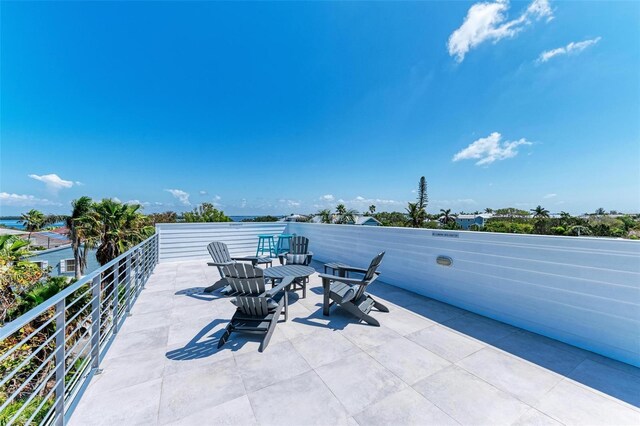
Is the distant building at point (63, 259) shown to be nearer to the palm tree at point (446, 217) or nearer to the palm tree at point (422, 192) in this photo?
the palm tree at point (422, 192)

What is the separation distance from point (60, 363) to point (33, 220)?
3548 cm

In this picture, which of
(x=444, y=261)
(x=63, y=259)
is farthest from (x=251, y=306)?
(x=63, y=259)

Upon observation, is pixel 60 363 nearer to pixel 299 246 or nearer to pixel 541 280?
pixel 299 246

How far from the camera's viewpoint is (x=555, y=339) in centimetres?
304

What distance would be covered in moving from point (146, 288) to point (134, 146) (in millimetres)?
19272

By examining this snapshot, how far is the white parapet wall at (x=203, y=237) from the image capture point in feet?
25.7

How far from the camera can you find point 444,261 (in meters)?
4.27

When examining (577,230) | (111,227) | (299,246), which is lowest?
(577,230)

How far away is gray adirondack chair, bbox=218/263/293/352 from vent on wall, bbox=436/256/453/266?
9.97 feet

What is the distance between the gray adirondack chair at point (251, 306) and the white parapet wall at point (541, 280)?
3.06 metres

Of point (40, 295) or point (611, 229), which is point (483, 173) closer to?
point (611, 229)

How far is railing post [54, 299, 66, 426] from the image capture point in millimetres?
1585

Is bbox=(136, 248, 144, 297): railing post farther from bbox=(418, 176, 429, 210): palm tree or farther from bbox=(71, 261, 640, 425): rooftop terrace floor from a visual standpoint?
bbox=(418, 176, 429, 210): palm tree

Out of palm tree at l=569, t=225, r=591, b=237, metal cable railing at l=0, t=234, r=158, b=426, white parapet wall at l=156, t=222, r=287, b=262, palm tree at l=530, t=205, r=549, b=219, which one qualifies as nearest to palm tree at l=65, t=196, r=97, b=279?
white parapet wall at l=156, t=222, r=287, b=262
